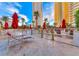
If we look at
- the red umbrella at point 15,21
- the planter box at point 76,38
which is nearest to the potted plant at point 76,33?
the planter box at point 76,38

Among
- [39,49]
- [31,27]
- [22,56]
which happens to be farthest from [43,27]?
[22,56]

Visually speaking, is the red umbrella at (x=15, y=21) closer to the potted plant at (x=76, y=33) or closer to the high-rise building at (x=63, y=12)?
the high-rise building at (x=63, y=12)

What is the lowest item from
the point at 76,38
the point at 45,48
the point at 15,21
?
the point at 45,48

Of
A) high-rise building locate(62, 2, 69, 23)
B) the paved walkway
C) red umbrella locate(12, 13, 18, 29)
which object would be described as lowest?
the paved walkway

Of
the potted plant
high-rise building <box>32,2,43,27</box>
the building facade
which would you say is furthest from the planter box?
high-rise building <box>32,2,43,27</box>

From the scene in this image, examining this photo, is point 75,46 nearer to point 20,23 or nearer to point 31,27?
point 31,27

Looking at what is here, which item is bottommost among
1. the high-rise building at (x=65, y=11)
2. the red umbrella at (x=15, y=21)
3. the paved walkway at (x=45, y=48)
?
the paved walkway at (x=45, y=48)

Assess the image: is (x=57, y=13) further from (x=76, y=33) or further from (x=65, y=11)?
(x=76, y=33)

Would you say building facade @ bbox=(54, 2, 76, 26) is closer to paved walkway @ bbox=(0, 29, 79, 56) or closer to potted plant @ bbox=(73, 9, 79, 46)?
potted plant @ bbox=(73, 9, 79, 46)

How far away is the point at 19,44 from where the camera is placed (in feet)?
6.32

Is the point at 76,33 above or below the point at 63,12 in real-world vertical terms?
below

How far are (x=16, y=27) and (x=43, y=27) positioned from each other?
324 mm

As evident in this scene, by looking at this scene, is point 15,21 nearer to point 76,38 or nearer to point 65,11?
point 65,11

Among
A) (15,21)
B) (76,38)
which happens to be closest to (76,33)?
(76,38)
